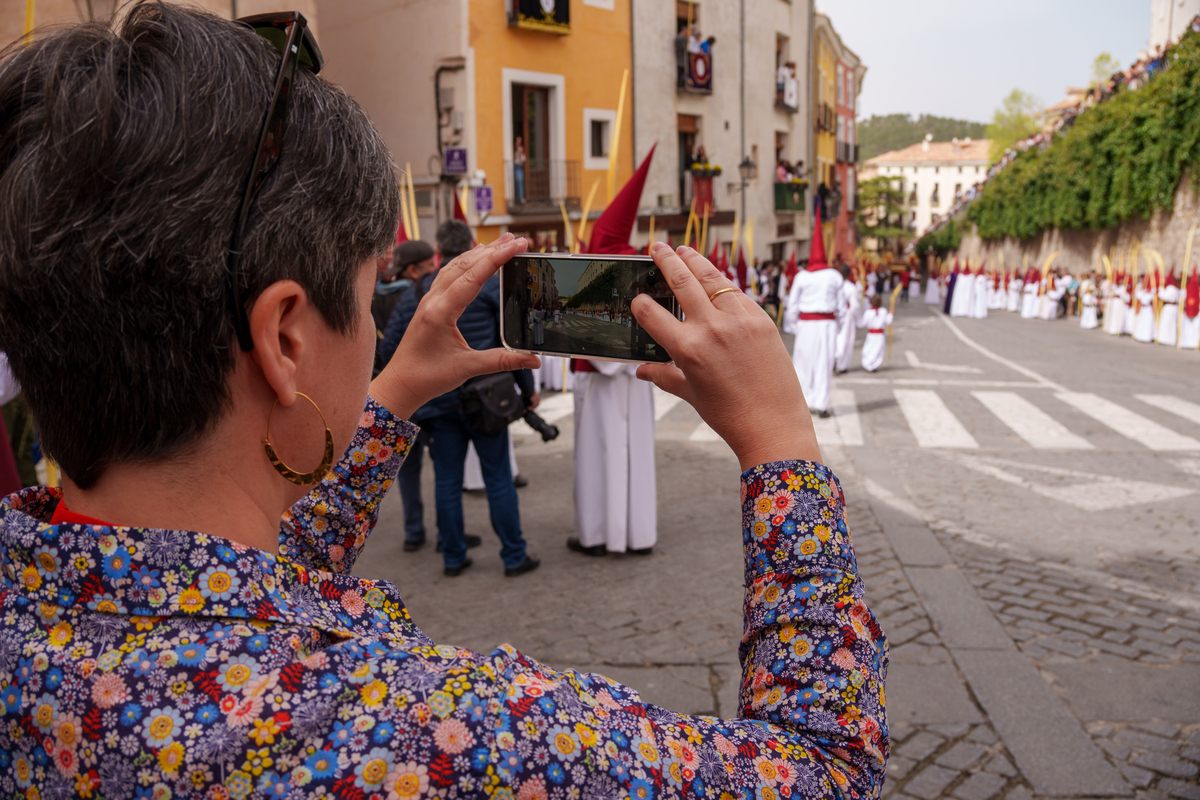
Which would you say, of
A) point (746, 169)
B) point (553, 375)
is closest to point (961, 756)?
point (553, 375)

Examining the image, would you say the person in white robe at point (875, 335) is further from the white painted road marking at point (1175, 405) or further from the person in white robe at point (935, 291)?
the person in white robe at point (935, 291)

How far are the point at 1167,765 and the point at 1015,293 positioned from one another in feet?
104

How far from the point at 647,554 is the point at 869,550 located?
53.5 inches

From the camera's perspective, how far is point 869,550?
5.57m

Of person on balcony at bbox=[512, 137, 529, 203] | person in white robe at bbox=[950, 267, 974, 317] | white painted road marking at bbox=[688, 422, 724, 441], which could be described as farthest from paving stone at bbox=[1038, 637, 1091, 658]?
person in white robe at bbox=[950, 267, 974, 317]

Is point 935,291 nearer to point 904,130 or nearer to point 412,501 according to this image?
point 412,501

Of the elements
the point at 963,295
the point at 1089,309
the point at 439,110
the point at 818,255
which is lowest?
the point at 1089,309

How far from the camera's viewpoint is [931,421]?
9.94 metres

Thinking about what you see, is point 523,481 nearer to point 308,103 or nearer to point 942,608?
point 942,608

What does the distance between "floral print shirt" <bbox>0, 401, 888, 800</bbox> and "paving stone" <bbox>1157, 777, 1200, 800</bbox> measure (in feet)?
8.99

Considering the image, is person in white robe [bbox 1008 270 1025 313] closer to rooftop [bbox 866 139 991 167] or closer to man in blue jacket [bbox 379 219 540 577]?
man in blue jacket [bbox 379 219 540 577]

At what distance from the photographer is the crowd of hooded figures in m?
18.2

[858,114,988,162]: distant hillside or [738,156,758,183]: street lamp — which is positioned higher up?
[858,114,988,162]: distant hillside

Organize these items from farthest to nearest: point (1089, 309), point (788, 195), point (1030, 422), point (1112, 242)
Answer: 1. point (788, 195)
2. point (1112, 242)
3. point (1089, 309)
4. point (1030, 422)
